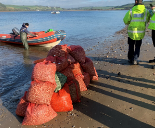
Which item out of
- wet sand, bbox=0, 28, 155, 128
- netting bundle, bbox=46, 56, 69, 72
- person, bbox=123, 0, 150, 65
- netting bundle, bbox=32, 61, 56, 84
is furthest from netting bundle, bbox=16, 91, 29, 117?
person, bbox=123, 0, 150, 65

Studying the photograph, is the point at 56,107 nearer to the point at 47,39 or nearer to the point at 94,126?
the point at 94,126

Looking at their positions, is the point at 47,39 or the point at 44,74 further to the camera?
the point at 47,39

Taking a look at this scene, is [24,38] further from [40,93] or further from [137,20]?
[40,93]

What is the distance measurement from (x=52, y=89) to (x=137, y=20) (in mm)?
3950

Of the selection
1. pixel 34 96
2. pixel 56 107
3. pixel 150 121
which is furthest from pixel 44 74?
pixel 150 121

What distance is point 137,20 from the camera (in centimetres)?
498

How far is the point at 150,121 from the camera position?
9.09ft

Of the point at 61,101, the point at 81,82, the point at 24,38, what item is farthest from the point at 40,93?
the point at 24,38

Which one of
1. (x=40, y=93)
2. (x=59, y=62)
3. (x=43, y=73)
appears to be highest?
(x=59, y=62)

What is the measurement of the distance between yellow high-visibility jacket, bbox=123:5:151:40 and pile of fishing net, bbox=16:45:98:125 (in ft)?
8.68

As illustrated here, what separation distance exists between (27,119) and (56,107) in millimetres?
639

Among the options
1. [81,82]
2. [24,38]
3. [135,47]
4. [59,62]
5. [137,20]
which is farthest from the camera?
[24,38]

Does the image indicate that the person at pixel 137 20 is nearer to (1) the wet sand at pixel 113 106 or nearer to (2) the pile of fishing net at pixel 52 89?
(1) the wet sand at pixel 113 106

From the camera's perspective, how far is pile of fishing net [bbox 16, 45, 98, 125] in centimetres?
285
